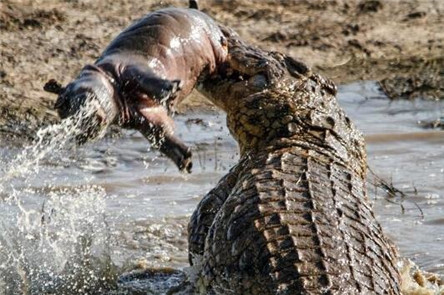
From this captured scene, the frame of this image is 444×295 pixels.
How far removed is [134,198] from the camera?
7492 millimetres

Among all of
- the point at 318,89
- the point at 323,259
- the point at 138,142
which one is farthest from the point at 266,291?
Answer: the point at 138,142

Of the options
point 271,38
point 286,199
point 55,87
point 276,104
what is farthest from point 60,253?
point 271,38

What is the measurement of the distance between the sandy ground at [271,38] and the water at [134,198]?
0.59m

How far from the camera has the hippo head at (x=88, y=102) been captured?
387cm

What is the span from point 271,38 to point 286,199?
22.6 ft

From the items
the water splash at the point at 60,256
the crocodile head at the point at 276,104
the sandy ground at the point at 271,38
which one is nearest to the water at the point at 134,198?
the water splash at the point at 60,256

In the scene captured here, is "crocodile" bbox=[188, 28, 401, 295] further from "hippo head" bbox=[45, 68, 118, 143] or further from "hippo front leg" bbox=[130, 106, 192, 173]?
"hippo head" bbox=[45, 68, 118, 143]

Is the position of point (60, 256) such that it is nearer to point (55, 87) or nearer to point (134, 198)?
point (134, 198)

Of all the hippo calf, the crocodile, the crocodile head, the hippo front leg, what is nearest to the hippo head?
the hippo calf

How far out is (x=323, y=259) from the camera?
3.93 m

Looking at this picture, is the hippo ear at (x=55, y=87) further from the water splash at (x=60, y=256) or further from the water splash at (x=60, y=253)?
the water splash at (x=60, y=256)

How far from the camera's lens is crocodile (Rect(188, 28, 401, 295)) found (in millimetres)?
3926

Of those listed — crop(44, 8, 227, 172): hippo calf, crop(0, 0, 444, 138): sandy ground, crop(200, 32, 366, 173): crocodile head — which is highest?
crop(44, 8, 227, 172): hippo calf

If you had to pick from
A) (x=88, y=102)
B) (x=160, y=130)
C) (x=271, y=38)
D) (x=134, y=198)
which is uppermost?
(x=88, y=102)
